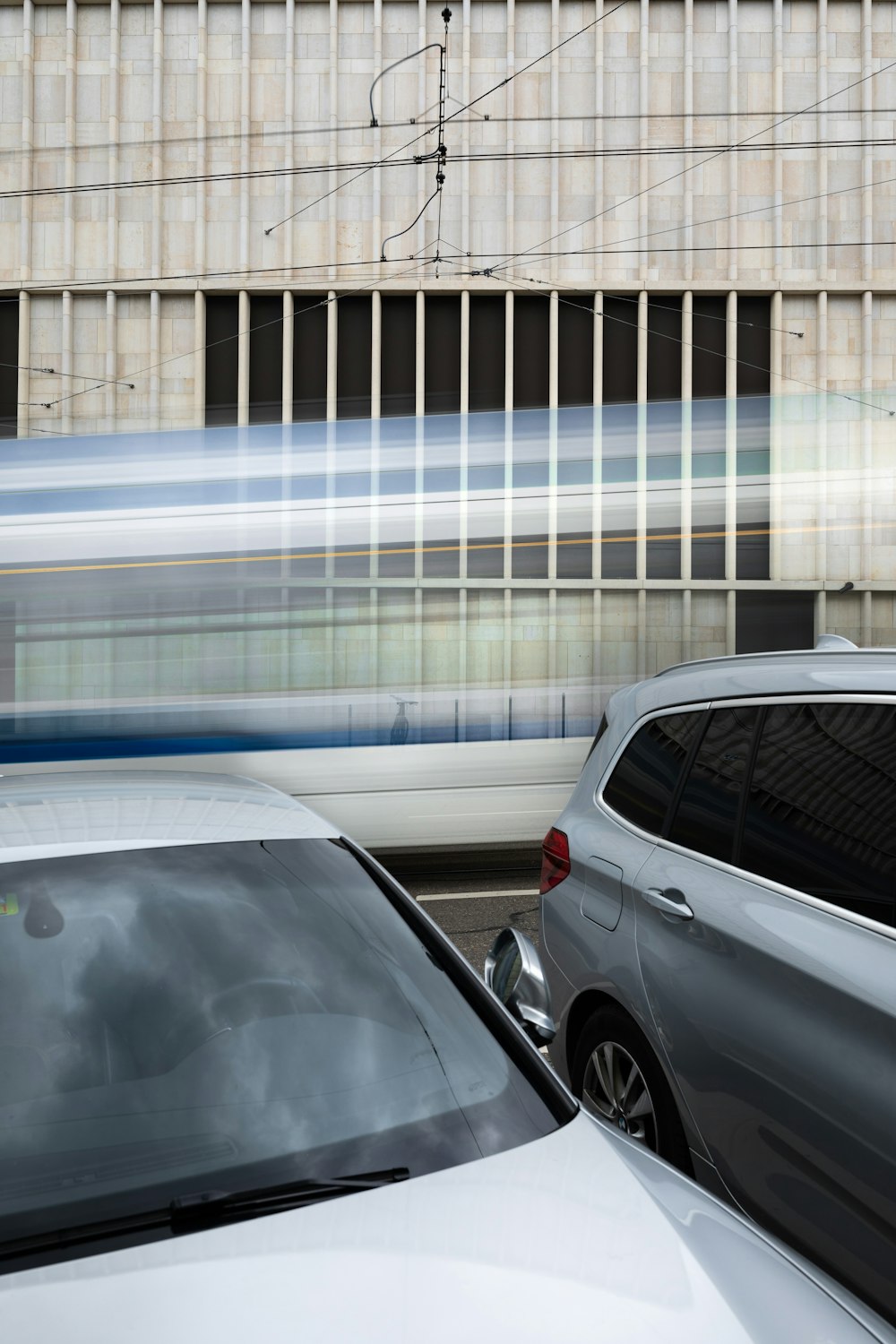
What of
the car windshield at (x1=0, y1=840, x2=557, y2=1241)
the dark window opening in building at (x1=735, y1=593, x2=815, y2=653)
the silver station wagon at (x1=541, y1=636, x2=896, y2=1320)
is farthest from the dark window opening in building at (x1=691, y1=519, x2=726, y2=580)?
the car windshield at (x1=0, y1=840, x2=557, y2=1241)

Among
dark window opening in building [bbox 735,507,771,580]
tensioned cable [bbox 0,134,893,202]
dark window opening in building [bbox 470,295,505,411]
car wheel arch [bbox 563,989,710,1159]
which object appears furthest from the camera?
dark window opening in building [bbox 470,295,505,411]

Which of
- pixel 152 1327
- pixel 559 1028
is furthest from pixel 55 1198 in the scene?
pixel 559 1028

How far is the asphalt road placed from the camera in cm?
622

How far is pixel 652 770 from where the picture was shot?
2.88m

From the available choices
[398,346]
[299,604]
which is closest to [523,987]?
[299,604]

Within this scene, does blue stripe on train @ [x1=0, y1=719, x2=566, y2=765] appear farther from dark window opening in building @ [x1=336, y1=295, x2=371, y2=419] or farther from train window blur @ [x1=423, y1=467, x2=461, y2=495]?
dark window opening in building @ [x1=336, y1=295, x2=371, y2=419]

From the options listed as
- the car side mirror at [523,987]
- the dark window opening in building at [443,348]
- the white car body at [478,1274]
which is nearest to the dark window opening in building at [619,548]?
the car side mirror at [523,987]

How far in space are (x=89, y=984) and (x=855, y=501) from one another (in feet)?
26.6

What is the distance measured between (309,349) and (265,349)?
3.49 ft

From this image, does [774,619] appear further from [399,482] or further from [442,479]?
[399,482]

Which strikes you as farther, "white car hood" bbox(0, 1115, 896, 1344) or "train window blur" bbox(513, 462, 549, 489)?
"train window blur" bbox(513, 462, 549, 489)

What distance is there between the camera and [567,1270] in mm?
1346

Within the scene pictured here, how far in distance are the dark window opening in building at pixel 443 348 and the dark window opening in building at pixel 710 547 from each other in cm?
1704

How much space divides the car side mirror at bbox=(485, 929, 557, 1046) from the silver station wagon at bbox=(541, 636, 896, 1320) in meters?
0.49
